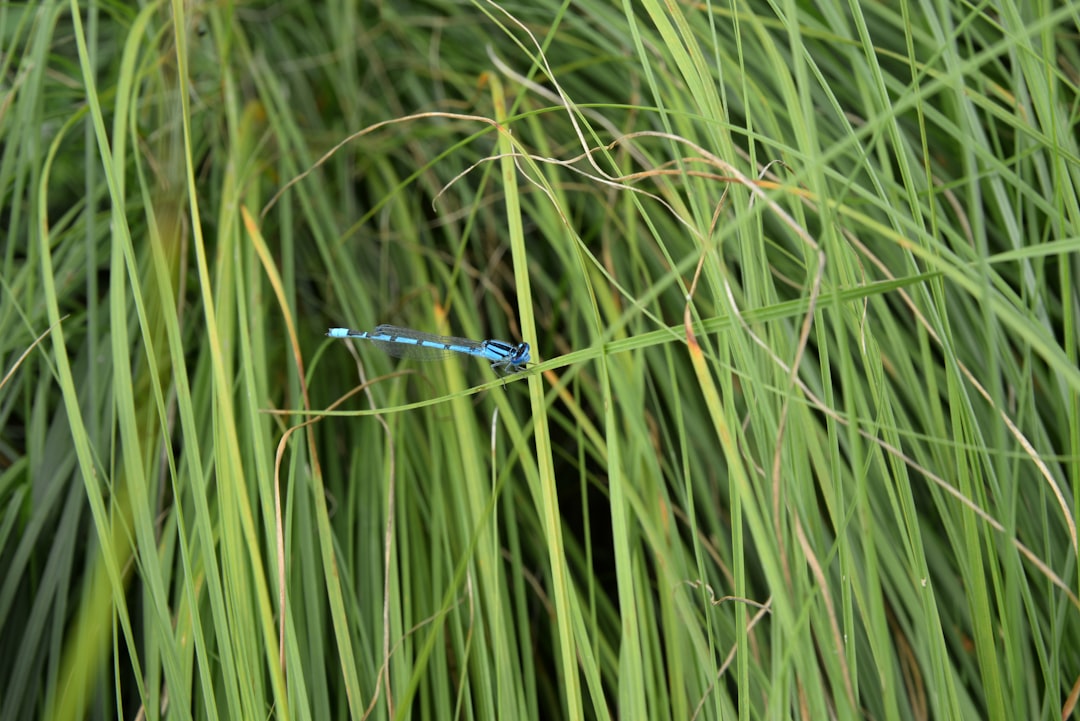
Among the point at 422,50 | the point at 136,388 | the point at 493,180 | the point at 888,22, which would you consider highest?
the point at 422,50

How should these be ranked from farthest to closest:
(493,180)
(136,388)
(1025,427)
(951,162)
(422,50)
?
(422,50) < (493,180) < (951,162) < (136,388) < (1025,427)

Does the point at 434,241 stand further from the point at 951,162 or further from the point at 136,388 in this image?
the point at 951,162

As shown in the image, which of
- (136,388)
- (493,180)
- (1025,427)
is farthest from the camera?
(493,180)

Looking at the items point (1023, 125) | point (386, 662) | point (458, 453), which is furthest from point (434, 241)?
point (1023, 125)

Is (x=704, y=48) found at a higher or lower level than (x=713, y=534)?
higher

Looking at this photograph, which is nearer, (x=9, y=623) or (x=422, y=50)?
(x=9, y=623)

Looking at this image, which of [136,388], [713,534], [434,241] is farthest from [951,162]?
[136,388]

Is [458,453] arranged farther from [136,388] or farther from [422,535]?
[136,388]
